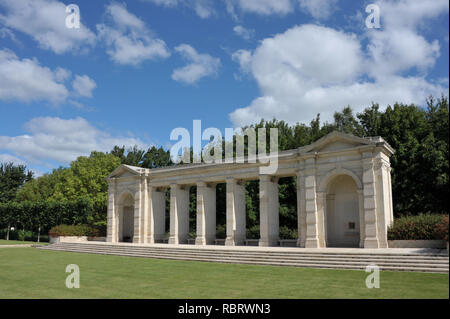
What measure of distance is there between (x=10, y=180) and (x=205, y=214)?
53400mm

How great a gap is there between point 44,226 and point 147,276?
113 feet

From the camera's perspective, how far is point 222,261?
23.7 meters

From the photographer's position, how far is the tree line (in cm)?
3203

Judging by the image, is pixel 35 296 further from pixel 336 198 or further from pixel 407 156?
pixel 407 156

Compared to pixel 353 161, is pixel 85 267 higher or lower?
lower

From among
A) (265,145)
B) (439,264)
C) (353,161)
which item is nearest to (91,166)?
(265,145)

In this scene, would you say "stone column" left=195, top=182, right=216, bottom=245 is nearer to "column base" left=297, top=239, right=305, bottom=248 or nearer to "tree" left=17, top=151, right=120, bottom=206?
"column base" left=297, top=239, right=305, bottom=248

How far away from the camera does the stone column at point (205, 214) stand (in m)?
34.0

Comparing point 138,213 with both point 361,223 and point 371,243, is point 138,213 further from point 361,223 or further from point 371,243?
point 371,243

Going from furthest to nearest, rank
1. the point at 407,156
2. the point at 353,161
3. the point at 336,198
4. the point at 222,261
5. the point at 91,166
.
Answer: the point at 91,166, the point at 407,156, the point at 336,198, the point at 353,161, the point at 222,261

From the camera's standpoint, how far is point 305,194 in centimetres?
2802

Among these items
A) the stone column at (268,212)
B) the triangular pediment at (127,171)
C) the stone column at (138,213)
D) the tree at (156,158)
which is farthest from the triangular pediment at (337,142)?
the tree at (156,158)

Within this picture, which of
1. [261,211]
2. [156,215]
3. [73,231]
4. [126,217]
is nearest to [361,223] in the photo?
[261,211]

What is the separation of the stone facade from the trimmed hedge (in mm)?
3741
